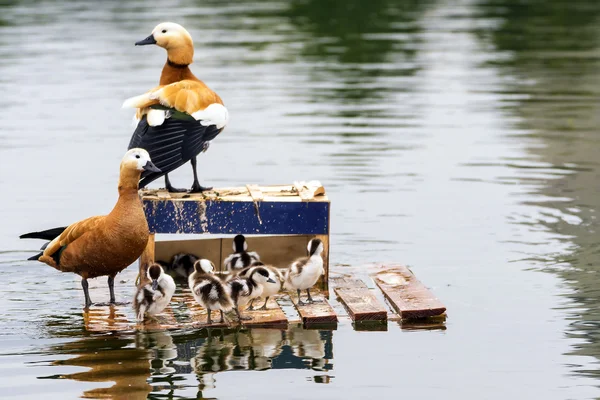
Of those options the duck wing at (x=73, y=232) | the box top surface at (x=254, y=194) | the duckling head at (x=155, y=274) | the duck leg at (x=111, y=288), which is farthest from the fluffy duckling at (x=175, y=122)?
the duckling head at (x=155, y=274)

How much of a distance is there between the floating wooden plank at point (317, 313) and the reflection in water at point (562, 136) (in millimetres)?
1559

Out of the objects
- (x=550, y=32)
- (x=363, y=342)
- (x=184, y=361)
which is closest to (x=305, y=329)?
(x=363, y=342)

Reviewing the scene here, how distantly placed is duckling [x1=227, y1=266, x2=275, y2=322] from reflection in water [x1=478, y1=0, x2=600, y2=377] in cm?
202

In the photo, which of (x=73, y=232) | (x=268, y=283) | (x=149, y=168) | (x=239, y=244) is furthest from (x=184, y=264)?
(x=268, y=283)

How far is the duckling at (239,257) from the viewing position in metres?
9.38

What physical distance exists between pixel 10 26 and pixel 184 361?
23947 mm

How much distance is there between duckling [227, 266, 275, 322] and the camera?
8.52 metres

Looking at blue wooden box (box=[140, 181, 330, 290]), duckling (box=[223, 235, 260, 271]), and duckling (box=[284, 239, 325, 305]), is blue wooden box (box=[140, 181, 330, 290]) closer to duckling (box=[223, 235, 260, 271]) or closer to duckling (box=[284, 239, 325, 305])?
duckling (box=[223, 235, 260, 271])

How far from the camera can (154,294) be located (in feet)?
27.9

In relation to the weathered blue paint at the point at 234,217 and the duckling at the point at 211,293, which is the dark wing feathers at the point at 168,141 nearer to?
the weathered blue paint at the point at 234,217

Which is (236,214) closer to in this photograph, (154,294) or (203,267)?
(203,267)

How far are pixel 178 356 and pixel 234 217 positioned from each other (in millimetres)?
1708

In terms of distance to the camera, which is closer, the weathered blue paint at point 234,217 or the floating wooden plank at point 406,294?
the floating wooden plank at point 406,294

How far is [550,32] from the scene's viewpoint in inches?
1124
